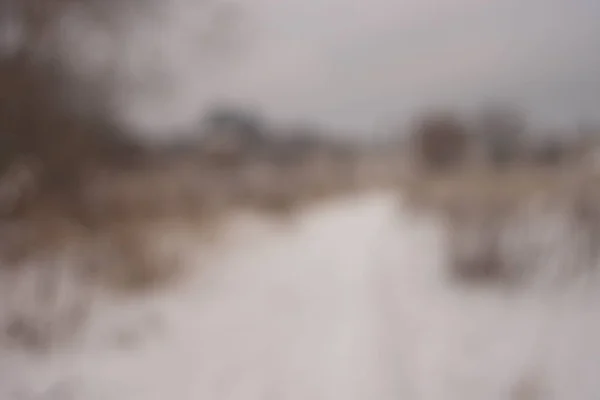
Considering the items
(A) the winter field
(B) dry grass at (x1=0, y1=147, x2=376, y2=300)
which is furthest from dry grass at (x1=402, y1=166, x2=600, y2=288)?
(B) dry grass at (x1=0, y1=147, x2=376, y2=300)

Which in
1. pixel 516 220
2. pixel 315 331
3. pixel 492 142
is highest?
pixel 492 142

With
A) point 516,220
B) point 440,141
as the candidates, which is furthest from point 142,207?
point 516,220

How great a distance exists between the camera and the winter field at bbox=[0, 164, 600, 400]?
93 centimetres

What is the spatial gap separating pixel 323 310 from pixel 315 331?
1.3 inches

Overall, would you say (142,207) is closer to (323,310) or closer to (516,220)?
(323,310)

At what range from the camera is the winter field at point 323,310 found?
93cm

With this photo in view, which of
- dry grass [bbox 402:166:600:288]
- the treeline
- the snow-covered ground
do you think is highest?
the treeline

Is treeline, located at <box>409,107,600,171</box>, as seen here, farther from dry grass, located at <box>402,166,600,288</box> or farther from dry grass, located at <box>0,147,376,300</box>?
dry grass, located at <box>0,147,376,300</box>

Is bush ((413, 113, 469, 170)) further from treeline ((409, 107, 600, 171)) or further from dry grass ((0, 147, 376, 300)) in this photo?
dry grass ((0, 147, 376, 300))

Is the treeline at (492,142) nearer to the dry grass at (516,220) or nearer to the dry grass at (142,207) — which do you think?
the dry grass at (516,220)

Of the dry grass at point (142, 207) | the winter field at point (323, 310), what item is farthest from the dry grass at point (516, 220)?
the dry grass at point (142, 207)

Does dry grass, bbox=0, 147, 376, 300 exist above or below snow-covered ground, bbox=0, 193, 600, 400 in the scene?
above

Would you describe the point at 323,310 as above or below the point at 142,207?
below

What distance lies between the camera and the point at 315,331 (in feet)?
3.06
